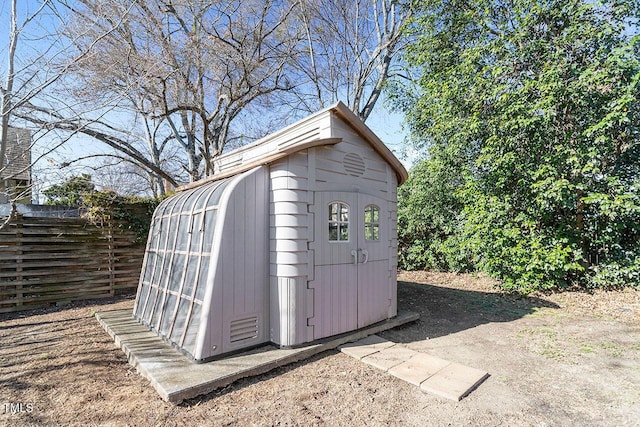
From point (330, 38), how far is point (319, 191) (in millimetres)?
9417

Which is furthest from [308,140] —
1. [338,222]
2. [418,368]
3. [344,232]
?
[418,368]

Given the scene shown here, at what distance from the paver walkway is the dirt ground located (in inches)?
3.4

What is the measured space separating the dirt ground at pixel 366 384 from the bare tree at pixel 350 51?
9192mm

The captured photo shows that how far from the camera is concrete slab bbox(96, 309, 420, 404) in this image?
2.79 meters

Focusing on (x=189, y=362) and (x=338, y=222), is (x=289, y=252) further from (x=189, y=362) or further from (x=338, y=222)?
(x=189, y=362)

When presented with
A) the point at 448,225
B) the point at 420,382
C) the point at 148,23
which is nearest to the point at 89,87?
the point at 148,23

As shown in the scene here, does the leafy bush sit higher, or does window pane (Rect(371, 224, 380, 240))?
the leafy bush

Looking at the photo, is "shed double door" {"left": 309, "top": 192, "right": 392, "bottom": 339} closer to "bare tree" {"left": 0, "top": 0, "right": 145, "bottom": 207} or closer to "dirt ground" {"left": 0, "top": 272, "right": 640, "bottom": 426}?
"dirt ground" {"left": 0, "top": 272, "right": 640, "bottom": 426}

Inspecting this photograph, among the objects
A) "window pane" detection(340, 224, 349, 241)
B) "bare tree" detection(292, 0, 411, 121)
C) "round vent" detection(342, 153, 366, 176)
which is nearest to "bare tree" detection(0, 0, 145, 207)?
"round vent" detection(342, 153, 366, 176)

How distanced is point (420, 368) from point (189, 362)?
241cm

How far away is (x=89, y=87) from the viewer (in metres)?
6.68

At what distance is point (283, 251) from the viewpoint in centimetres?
366

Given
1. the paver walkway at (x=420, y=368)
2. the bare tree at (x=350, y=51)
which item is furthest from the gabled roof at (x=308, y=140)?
the bare tree at (x=350, y=51)

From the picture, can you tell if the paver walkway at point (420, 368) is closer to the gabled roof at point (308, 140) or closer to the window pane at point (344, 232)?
the window pane at point (344, 232)
